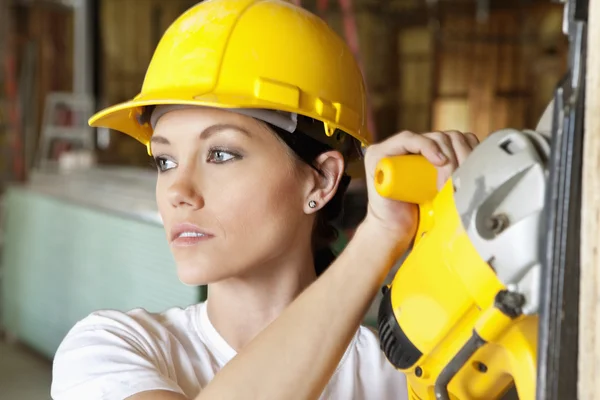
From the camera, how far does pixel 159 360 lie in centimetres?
128

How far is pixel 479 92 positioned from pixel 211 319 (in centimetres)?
808

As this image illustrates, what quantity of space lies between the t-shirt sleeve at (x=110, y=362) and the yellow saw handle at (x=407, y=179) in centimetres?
47

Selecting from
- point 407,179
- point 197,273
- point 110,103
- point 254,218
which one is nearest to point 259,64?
point 254,218

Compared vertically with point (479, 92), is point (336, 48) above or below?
above

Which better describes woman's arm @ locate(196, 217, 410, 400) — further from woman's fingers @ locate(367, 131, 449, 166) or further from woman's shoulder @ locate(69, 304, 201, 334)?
woman's shoulder @ locate(69, 304, 201, 334)

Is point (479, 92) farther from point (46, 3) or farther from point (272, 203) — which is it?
point (272, 203)

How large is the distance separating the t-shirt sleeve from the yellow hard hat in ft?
1.31

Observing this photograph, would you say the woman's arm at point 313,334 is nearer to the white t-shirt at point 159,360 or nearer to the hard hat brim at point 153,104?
the white t-shirt at point 159,360

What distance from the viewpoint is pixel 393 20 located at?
387 inches

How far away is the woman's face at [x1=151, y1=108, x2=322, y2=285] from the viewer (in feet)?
4.00

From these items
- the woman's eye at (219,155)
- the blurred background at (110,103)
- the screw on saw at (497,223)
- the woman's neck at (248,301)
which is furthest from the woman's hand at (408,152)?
the blurred background at (110,103)

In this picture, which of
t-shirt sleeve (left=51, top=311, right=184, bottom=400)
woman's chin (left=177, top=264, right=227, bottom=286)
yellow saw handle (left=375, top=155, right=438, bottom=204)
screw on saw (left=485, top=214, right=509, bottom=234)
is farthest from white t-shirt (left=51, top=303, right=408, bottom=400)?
screw on saw (left=485, top=214, right=509, bottom=234)

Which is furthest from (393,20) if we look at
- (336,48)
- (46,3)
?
(336,48)

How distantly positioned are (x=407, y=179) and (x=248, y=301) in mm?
558
